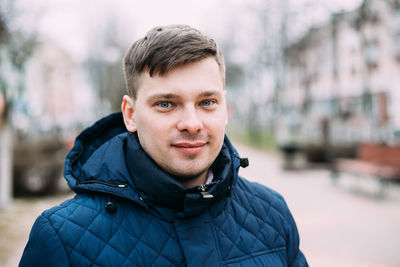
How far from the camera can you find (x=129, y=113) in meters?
1.63

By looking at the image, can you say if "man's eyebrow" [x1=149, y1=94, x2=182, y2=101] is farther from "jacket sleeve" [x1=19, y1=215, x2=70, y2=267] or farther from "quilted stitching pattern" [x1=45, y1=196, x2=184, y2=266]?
"jacket sleeve" [x1=19, y1=215, x2=70, y2=267]

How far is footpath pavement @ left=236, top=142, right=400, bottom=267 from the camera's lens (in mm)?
5043

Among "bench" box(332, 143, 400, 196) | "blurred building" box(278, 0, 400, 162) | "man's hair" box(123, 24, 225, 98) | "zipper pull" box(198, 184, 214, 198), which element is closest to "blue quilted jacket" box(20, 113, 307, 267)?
"zipper pull" box(198, 184, 214, 198)

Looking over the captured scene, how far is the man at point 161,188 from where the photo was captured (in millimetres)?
1367

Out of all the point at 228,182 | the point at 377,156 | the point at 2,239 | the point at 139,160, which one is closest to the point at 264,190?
the point at 228,182

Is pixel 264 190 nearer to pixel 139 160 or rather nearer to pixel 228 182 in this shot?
pixel 228 182

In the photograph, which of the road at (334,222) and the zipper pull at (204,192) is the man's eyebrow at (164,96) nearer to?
the zipper pull at (204,192)

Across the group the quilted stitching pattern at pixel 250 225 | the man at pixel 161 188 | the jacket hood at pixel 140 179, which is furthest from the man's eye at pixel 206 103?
the quilted stitching pattern at pixel 250 225

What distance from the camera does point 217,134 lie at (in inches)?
59.8

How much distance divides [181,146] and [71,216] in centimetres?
53

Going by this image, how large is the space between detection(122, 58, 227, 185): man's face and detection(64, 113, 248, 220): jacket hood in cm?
7

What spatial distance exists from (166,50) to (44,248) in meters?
0.91

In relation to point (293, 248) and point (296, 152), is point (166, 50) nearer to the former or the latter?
point (293, 248)

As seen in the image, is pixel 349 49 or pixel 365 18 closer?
pixel 365 18
